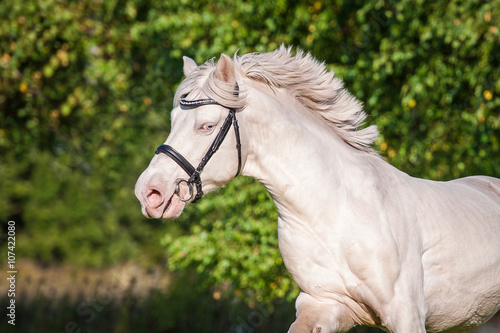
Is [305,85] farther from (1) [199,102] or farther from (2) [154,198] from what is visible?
(2) [154,198]

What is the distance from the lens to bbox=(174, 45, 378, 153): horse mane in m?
3.36

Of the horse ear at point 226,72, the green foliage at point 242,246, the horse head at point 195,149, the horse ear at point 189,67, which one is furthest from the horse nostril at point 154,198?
the green foliage at point 242,246

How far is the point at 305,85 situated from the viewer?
3.52 m

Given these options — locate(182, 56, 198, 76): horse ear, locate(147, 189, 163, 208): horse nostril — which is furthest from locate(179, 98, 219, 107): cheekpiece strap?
locate(147, 189, 163, 208): horse nostril

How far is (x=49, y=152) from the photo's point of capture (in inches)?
457

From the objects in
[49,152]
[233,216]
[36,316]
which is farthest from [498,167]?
[49,152]

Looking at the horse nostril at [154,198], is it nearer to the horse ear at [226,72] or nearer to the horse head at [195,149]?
the horse head at [195,149]

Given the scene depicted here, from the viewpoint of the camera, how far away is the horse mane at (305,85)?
3359 mm

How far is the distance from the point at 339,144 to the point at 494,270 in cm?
120

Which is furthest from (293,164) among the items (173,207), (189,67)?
(189,67)

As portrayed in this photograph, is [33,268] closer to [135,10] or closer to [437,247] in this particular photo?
[135,10]

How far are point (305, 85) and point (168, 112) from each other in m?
4.07

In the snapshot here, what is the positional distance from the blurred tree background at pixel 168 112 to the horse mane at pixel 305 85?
2300mm

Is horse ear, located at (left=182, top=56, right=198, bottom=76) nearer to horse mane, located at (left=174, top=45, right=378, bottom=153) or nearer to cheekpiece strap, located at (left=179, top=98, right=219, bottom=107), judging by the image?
horse mane, located at (left=174, top=45, right=378, bottom=153)
